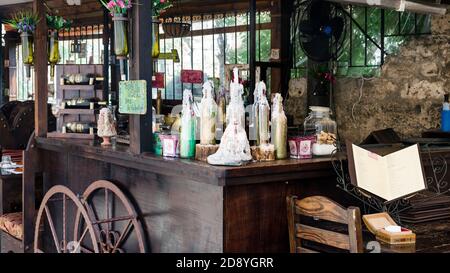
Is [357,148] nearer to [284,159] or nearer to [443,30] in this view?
[284,159]

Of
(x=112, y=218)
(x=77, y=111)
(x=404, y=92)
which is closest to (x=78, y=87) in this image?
(x=77, y=111)

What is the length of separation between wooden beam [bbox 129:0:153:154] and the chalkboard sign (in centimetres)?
4

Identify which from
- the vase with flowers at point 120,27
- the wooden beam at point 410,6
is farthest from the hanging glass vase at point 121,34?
the wooden beam at point 410,6

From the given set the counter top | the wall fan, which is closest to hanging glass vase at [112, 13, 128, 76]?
the counter top

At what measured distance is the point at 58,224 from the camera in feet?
14.4

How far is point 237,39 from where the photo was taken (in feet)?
26.8

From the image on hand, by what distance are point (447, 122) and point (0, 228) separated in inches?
165

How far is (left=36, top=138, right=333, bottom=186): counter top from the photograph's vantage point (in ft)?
8.66

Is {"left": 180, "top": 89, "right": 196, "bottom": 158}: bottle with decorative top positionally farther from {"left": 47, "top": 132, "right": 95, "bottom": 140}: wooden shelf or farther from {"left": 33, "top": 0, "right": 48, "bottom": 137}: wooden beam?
{"left": 33, "top": 0, "right": 48, "bottom": 137}: wooden beam

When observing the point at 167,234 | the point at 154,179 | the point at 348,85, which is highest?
the point at 348,85

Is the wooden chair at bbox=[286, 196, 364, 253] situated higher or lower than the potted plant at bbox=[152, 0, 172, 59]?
lower

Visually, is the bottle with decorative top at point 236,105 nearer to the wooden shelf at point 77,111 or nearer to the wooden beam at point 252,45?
the wooden shelf at point 77,111
